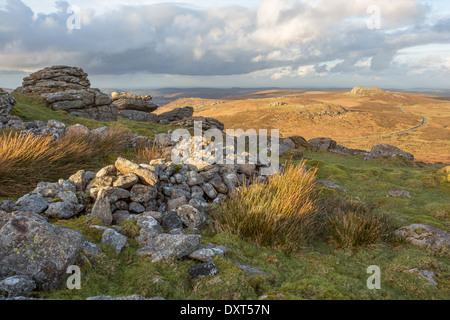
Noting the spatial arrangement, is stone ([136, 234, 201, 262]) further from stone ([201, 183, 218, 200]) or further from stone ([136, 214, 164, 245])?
stone ([201, 183, 218, 200])

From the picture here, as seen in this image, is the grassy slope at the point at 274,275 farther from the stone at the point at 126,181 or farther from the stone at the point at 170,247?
the stone at the point at 126,181

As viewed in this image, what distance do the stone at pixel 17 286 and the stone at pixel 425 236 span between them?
20.0 ft

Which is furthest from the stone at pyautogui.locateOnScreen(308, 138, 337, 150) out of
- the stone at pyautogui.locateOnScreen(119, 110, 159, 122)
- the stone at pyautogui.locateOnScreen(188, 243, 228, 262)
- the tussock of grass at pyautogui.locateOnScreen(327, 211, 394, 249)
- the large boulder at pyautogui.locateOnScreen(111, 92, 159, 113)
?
the stone at pyautogui.locateOnScreen(188, 243, 228, 262)

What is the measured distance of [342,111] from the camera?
8994cm

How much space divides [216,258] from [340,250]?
243 cm

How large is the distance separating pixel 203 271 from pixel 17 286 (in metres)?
1.85

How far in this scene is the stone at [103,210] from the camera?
15.1 feet

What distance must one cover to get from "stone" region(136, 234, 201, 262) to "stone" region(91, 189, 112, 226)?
121cm

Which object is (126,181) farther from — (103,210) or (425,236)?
(425,236)

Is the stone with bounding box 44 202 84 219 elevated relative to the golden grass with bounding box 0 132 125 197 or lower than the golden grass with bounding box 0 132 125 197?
lower

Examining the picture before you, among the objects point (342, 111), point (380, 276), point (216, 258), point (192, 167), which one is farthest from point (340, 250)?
point (342, 111)

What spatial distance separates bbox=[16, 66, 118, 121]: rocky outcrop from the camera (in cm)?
2181

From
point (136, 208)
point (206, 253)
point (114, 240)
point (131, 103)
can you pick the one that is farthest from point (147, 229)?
point (131, 103)
